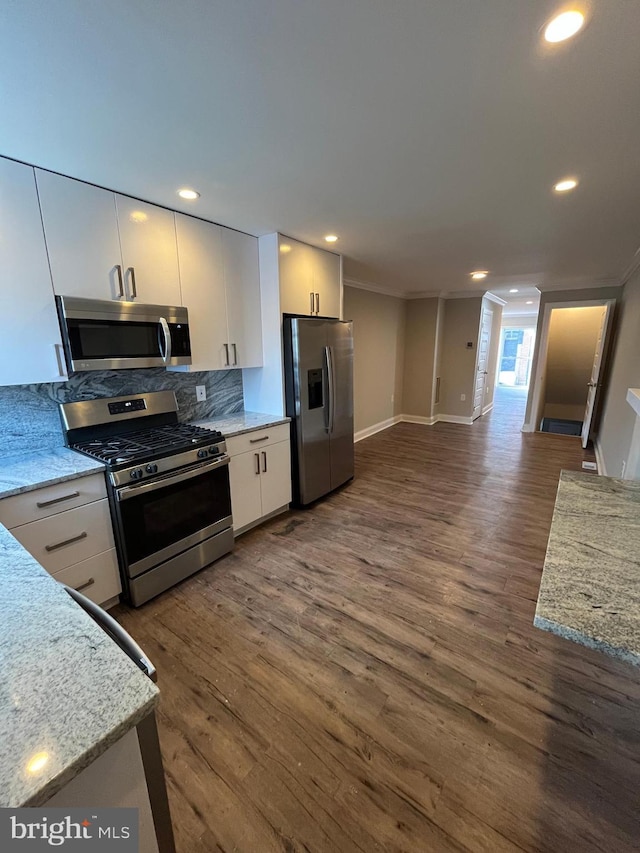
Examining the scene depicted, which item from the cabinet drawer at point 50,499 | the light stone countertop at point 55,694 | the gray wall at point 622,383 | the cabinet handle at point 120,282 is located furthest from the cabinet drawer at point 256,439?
the gray wall at point 622,383

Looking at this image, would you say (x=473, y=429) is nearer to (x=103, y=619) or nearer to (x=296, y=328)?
(x=296, y=328)

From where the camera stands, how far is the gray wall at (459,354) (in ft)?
21.1

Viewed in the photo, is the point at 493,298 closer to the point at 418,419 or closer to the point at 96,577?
the point at 418,419

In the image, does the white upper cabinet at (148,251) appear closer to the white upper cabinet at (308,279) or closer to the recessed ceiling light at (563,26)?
the white upper cabinet at (308,279)

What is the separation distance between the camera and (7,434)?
2057 millimetres

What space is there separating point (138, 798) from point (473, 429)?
6558mm

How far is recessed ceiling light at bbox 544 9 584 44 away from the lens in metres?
0.97

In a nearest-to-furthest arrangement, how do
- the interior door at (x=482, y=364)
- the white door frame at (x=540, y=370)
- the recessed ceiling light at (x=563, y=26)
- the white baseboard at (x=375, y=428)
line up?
1. the recessed ceiling light at (x=563, y=26)
2. the white door frame at (x=540, y=370)
3. the white baseboard at (x=375, y=428)
4. the interior door at (x=482, y=364)

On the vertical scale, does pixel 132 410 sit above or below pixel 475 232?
below

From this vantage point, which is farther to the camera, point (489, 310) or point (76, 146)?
point (489, 310)

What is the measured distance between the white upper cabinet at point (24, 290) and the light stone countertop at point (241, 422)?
3.61 ft

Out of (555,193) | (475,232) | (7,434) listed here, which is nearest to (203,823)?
(7,434)

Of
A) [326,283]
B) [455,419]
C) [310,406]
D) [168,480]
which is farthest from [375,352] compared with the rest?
[168,480]

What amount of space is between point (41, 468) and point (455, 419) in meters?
6.50
